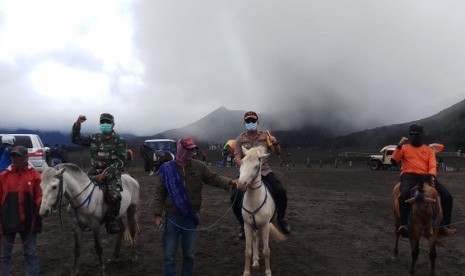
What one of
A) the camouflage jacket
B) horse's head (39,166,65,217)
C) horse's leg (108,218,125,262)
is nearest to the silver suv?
horse's leg (108,218,125,262)

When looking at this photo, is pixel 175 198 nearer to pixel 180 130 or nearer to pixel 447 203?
pixel 447 203

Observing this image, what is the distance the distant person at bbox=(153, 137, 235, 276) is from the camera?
17.5 ft

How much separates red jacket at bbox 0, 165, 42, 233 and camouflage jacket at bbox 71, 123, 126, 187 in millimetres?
1475

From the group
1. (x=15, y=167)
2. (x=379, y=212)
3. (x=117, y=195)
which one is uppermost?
(x=15, y=167)

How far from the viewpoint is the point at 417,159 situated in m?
7.27

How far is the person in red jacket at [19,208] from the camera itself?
17.5 feet

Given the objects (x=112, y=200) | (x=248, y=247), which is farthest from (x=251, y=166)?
(x=112, y=200)

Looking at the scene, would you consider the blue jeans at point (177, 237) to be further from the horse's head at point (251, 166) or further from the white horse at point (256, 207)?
the white horse at point (256, 207)

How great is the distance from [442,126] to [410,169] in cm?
7612

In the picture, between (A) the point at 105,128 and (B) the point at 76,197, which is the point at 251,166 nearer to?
(A) the point at 105,128

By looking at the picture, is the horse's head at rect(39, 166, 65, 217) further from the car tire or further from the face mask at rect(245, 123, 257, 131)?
the car tire

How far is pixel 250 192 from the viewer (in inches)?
249

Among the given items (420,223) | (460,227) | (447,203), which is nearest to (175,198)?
(420,223)

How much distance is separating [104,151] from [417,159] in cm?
563
